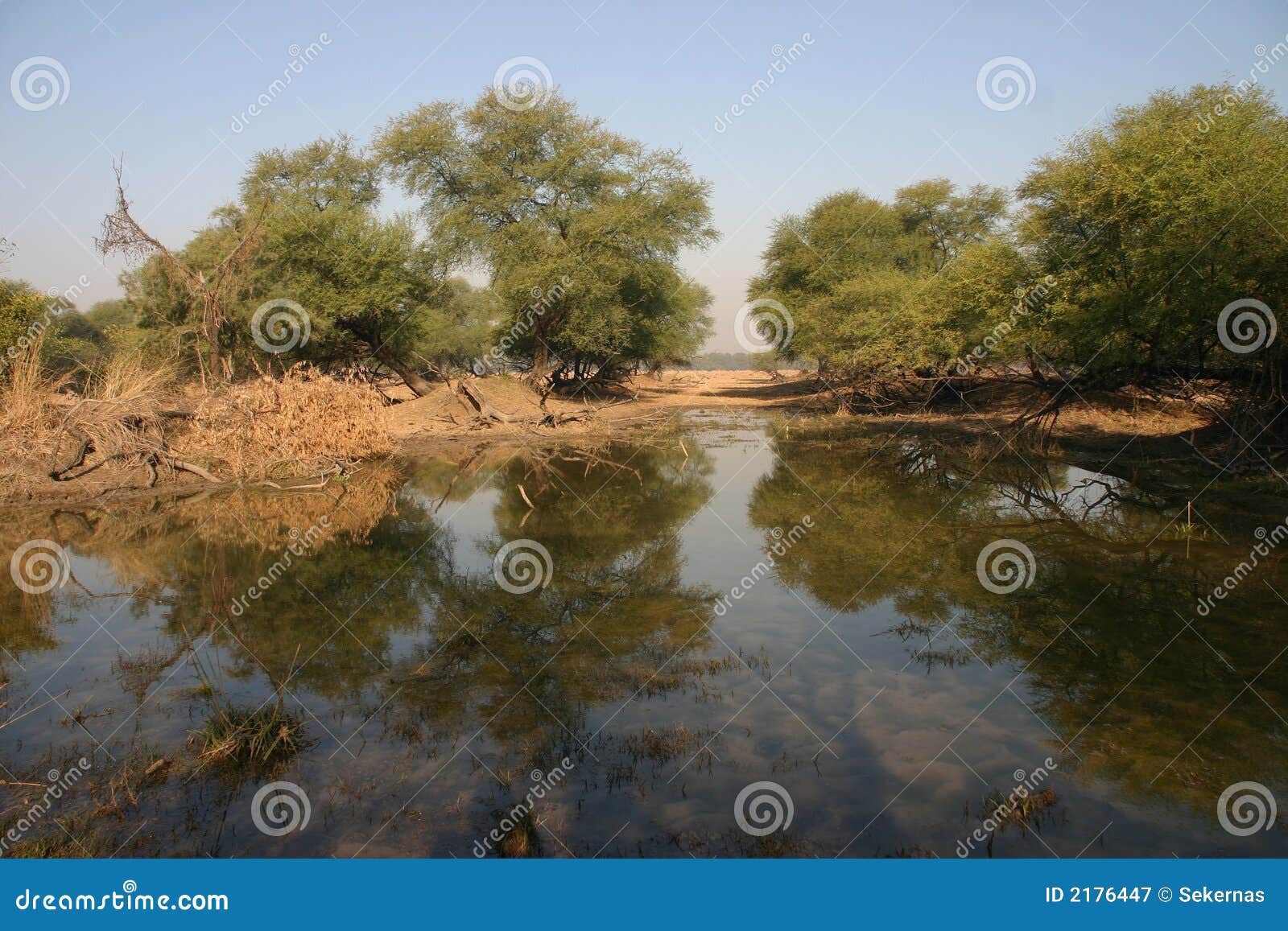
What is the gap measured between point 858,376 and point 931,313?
697 cm

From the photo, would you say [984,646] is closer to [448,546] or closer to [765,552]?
[765,552]

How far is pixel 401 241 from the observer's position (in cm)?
3231

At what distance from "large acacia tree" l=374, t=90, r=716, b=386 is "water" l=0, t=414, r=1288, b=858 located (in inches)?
Result: 781

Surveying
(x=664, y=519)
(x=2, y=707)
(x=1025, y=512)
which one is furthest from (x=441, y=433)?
(x=2, y=707)

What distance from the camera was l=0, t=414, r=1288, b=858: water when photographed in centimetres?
504

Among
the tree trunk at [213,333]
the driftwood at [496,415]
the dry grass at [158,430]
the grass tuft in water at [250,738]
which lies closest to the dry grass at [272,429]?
the dry grass at [158,430]

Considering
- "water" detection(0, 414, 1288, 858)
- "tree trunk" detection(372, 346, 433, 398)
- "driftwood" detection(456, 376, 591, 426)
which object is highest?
"tree trunk" detection(372, 346, 433, 398)

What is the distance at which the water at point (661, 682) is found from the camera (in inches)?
198

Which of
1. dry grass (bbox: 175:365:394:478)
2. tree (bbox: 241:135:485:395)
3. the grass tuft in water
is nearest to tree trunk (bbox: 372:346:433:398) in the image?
tree (bbox: 241:135:485:395)

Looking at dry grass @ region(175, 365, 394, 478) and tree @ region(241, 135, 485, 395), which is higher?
tree @ region(241, 135, 485, 395)

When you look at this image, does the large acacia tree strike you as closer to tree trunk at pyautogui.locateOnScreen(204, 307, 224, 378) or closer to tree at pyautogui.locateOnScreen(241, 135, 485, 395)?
tree at pyautogui.locateOnScreen(241, 135, 485, 395)

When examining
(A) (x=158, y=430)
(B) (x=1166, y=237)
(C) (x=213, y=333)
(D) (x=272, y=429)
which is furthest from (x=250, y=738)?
(B) (x=1166, y=237)

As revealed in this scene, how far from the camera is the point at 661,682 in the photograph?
23.8 ft

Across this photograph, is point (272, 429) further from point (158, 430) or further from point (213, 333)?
point (213, 333)
